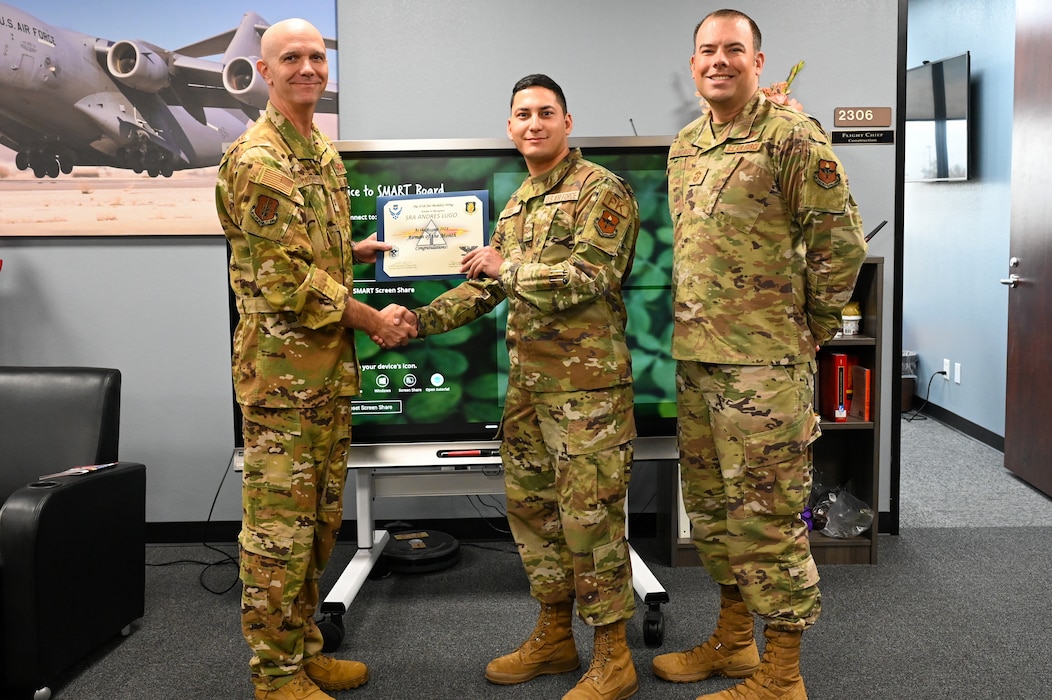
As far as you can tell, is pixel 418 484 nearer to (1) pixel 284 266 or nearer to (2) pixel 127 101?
(1) pixel 284 266

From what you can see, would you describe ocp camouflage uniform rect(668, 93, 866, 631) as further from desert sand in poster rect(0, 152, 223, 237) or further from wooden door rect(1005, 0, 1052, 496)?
wooden door rect(1005, 0, 1052, 496)

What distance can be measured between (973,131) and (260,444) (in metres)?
4.97

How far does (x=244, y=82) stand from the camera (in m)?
3.30

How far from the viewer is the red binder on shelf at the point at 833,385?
3.26 m

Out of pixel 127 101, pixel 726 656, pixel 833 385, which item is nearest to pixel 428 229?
pixel 726 656

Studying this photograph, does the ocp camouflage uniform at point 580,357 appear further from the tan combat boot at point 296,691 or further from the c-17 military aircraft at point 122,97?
the c-17 military aircraft at point 122,97

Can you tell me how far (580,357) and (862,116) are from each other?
1978 mm

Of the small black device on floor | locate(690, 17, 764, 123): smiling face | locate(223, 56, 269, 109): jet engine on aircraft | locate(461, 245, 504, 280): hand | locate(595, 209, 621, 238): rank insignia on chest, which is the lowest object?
the small black device on floor

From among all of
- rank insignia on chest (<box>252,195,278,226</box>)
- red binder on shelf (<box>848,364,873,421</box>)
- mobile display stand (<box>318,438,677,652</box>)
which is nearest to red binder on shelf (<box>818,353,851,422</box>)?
red binder on shelf (<box>848,364,873,421</box>)

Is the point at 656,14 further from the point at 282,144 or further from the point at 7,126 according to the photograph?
the point at 7,126

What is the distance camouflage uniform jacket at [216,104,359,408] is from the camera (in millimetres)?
1978

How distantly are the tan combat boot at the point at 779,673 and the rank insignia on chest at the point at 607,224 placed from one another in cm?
→ 106

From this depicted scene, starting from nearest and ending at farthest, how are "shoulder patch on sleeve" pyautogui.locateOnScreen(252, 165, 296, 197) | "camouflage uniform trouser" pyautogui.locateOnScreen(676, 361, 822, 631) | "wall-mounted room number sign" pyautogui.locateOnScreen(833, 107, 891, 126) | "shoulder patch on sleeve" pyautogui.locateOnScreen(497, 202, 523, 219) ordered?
"shoulder patch on sleeve" pyautogui.locateOnScreen(252, 165, 296, 197)
"camouflage uniform trouser" pyautogui.locateOnScreen(676, 361, 822, 631)
"shoulder patch on sleeve" pyautogui.locateOnScreen(497, 202, 523, 219)
"wall-mounted room number sign" pyautogui.locateOnScreen(833, 107, 891, 126)

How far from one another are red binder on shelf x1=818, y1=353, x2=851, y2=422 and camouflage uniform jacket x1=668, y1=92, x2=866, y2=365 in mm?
1184
